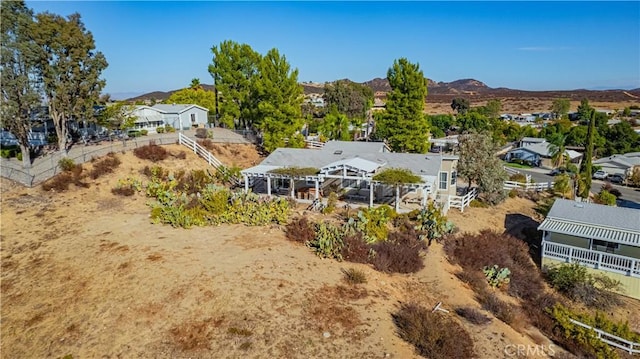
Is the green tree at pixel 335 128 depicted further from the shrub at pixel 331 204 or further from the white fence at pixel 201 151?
the shrub at pixel 331 204

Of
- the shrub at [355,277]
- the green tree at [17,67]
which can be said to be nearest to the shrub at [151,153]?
the green tree at [17,67]

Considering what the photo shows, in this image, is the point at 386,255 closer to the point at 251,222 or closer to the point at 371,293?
the point at 371,293

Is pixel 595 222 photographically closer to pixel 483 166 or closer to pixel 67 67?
pixel 483 166

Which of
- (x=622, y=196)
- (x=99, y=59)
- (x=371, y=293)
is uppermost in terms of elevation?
(x=99, y=59)

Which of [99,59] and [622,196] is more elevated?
[99,59]

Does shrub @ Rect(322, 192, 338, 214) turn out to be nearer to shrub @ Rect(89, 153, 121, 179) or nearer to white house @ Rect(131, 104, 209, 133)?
shrub @ Rect(89, 153, 121, 179)

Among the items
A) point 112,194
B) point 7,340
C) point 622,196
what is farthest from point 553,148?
point 7,340

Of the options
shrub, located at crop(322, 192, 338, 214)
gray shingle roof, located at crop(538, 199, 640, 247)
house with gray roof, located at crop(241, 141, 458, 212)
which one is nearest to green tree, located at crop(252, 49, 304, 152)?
house with gray roof, located at crop(241, 141, 458, 212)
